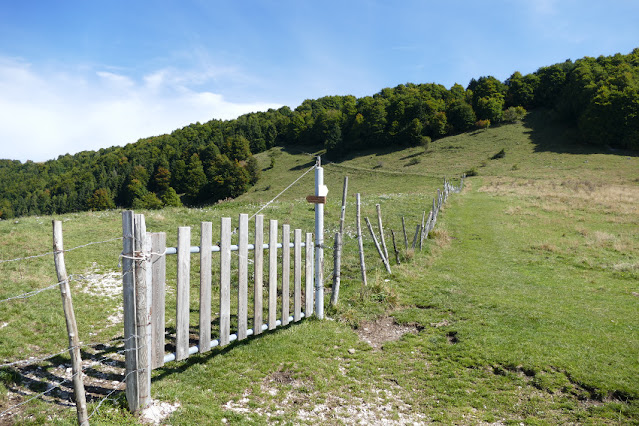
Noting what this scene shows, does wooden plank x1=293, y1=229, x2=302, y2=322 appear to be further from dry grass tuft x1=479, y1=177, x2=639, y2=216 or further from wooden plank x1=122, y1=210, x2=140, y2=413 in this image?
dry grass tuft x1=479, y1=177, x2=639, y2=216

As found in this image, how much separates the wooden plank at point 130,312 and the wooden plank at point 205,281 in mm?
949

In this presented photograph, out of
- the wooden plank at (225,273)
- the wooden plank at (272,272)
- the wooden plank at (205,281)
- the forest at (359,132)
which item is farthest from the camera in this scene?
the forest at (359,132)

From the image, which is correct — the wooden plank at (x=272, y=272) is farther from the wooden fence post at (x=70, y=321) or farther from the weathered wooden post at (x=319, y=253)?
the wooden fence post at (x=70, y=321)

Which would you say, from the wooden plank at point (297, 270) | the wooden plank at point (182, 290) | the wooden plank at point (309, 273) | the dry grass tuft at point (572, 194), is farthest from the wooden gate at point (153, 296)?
the dry grass tuft at point (572, 194)

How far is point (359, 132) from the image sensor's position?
97.6 m

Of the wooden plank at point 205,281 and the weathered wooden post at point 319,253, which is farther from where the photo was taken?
the weathered wooden post at point 319,253

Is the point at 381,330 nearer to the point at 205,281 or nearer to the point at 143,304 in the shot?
the point at 205,281

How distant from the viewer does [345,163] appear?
8231cm

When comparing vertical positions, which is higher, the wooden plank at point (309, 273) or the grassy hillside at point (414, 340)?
the wooden plank at point (309, 273)

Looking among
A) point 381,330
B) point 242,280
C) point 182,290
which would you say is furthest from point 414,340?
point 182,290

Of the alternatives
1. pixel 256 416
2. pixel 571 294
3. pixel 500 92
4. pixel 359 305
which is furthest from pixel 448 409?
pixel 500 92

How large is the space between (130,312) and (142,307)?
14cm

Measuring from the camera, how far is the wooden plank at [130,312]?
4.25 m

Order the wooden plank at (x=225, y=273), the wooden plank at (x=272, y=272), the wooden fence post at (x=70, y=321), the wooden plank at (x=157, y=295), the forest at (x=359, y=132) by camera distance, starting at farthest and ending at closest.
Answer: the forest at (x=359, y=132)
the wooden plank at (x=272, y=272)
the wooden plank at (x=225, y=273)
the wooden plank at (x=157, y=295)
the wooden fence post at (x=70, y=321)
